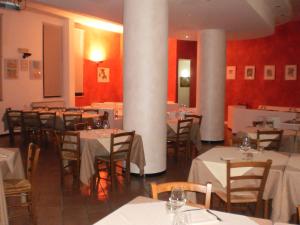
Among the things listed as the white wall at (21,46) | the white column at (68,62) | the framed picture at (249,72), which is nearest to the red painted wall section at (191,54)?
the framed picture at (249,72)

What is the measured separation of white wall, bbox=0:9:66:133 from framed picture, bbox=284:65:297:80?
894 centimetres

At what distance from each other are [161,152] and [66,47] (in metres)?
7.91


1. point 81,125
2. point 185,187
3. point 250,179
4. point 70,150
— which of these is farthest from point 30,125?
point 185,187

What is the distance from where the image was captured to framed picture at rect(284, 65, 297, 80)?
46.4ft

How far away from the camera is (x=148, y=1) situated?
6621mm

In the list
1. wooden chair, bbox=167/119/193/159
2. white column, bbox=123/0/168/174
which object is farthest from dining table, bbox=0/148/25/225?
wooden chair, bbox=167/119/193/159

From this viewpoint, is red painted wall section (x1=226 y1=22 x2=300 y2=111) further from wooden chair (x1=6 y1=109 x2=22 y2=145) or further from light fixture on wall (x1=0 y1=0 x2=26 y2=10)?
light fixture on wall (x1=0 y1=0 x2=26 y2=10)

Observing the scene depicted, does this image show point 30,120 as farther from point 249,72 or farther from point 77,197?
point 249,72

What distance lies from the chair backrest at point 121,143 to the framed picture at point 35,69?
23.8 feet

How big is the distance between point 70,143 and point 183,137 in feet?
10.4

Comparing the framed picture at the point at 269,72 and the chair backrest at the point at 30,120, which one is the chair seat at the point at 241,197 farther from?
the framed picture at the point at 269,72

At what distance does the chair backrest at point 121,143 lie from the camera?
5918mm

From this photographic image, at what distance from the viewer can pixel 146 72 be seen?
670cm

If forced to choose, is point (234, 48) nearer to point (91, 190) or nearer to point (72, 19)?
point (72, 19)
